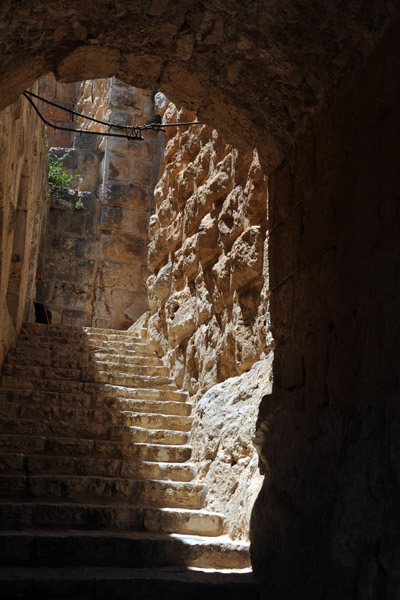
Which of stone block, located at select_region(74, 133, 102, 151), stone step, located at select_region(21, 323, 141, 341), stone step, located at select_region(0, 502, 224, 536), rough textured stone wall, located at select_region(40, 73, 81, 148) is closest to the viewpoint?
stone step, located at select_region(0, 502, 224, 536)

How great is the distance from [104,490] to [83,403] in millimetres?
1266

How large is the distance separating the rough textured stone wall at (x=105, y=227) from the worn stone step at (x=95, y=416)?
5.73 m

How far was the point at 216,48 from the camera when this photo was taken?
295 cm

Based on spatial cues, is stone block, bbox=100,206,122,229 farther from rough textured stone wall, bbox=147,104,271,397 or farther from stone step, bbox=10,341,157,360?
stone step, bbox=10,341,157,360

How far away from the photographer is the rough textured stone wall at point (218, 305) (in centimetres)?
435

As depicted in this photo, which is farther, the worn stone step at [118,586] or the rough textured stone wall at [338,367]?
the worn stone step at [118,586]

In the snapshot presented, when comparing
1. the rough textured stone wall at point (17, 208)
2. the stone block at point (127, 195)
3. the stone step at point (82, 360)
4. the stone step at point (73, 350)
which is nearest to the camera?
the rough textured stone wall at point (17, 208)

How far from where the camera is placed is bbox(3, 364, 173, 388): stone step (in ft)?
19.8

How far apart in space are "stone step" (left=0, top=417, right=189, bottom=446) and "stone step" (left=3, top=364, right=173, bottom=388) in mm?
954

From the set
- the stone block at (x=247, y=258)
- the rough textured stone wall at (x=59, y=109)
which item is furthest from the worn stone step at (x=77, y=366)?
the rough textured stone wall at (x=59, y=109)

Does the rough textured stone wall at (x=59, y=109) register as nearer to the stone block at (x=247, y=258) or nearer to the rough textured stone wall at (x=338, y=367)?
the stone block at (x=247, y=258)

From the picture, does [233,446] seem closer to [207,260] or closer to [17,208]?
[207,260]

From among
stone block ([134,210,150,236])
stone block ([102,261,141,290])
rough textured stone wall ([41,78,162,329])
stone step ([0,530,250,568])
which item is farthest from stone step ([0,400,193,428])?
stone block ([134,210,150,236])

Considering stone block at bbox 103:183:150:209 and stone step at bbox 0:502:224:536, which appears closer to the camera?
stone step at bbox 0:502:224:536
